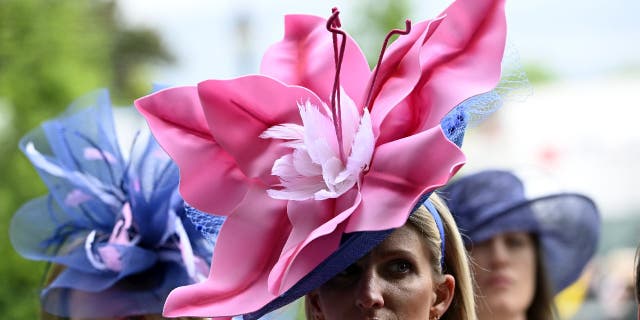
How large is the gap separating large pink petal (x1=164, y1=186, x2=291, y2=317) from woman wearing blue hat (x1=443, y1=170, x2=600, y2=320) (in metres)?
1.91

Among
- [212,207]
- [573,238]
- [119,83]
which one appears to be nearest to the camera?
[212,207]

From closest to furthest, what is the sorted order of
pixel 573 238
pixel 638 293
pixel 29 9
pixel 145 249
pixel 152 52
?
1. pixel 638 293
2. pixel 145 249
3. pixel 573 238
4. pixel 29 9
5. pixel 152 52

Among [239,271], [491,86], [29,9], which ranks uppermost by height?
[491,86]

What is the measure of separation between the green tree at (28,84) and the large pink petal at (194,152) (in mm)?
7291

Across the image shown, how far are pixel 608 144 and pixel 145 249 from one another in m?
11.9

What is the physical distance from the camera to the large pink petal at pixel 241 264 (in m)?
2.17

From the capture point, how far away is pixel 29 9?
35.1 feet

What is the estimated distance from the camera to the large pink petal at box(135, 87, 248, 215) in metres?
2.31

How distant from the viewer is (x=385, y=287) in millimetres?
2256

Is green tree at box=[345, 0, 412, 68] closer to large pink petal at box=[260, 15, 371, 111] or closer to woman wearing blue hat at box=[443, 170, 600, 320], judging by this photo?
woman wearing blue hat at box=[443, 170, 600, 320]

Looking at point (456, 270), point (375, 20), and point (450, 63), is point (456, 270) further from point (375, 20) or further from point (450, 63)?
point (375, 20)

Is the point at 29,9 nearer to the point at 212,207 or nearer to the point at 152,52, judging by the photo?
the point at 212,207

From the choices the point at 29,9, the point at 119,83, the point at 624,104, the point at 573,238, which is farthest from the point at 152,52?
the point at 573,238

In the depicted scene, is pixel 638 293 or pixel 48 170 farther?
pixel 48 170
